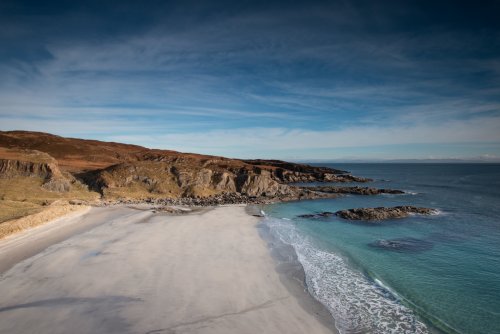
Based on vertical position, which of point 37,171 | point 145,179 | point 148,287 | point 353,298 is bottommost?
point 353,298

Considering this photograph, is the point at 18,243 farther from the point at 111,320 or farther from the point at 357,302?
the point at 357,302

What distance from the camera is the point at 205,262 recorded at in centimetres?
1952

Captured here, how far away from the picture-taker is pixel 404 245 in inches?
1017

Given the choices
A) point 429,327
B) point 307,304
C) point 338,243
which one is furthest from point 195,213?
point 429,327

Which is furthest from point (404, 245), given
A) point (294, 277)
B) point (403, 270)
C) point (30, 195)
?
point (30, 195)

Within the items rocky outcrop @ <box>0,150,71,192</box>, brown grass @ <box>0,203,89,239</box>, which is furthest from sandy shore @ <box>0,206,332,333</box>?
rocky outcrop @ <box>0,150,71,192</box>

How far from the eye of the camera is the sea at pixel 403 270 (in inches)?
539

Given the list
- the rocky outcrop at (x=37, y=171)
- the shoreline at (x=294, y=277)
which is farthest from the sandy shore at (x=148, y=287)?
the rocky outcrop at (x=37, y=171)

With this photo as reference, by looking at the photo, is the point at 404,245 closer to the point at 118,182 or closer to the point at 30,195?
the point at 118,182

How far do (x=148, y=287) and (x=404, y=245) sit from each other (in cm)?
2118

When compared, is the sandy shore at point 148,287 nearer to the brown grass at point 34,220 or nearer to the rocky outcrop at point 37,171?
the brown grass at point 34,220

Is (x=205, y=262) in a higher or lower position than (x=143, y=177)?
lower

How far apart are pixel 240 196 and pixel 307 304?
41784 mm

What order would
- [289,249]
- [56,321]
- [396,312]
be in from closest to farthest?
1. [56,321]
2. [396,312]
3. [289,249]
